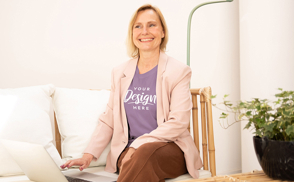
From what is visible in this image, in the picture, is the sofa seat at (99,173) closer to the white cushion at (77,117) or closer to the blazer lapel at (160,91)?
the white cushion at (77,117)

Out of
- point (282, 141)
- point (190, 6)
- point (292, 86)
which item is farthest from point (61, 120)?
point (292, 86)

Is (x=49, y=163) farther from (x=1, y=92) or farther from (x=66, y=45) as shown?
(x=66, y=45)

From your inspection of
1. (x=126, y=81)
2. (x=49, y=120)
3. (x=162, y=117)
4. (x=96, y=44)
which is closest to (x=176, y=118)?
(x=162, y=117)

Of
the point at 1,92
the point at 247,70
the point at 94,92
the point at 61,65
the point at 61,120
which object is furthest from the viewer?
the point at 247,70

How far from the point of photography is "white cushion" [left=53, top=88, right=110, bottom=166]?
1.55 metres

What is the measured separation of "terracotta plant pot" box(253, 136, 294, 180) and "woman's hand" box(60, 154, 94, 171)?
2.93 feet

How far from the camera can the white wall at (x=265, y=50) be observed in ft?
6.96

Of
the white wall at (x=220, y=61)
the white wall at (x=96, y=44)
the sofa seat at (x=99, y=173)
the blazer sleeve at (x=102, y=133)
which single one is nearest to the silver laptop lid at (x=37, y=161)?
the sofa seat at (x=99, y=173)

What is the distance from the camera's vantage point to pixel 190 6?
2463 mm

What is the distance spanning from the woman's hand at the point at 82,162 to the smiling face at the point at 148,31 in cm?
68

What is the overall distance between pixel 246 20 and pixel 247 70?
0.42m

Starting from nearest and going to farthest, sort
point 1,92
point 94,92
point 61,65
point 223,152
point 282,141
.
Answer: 1. point 282,141
2. point 1,92
3. point 94,92
4. point 61,65
5. point 223,152

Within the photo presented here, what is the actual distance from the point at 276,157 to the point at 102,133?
0.96 meters

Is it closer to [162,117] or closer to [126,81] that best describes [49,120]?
[126,81]
